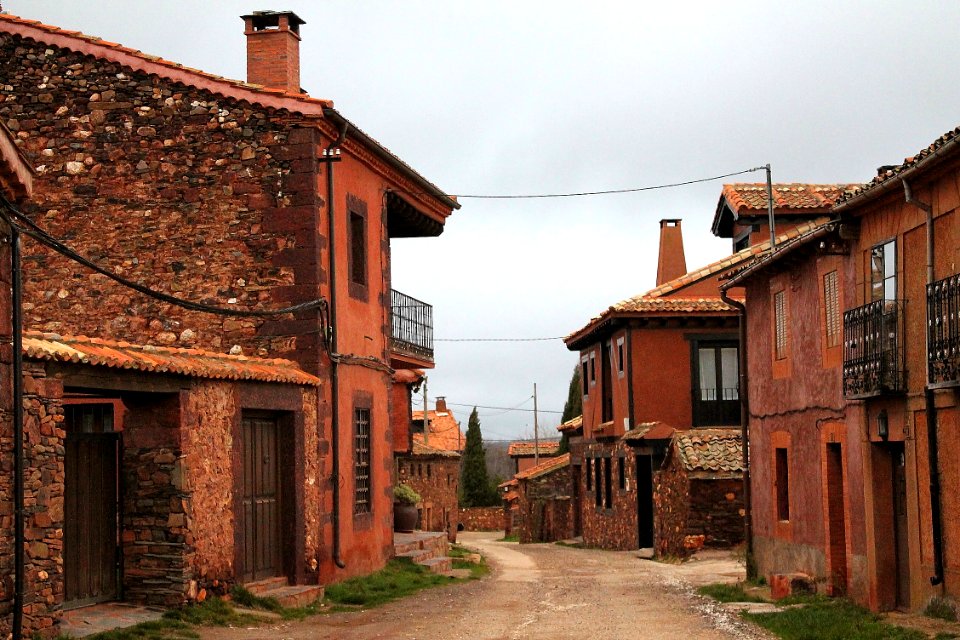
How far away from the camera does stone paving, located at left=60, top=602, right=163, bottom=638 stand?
12125 mm

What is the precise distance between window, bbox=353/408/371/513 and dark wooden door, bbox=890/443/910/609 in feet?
27.2

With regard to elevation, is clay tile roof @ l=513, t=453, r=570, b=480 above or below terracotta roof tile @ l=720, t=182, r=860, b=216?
below

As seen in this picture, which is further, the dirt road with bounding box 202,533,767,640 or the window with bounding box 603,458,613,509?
the window with bounding box 603,458,613,509

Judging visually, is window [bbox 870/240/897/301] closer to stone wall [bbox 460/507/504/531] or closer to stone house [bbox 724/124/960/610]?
stone house [bbox 724/124/960/610]

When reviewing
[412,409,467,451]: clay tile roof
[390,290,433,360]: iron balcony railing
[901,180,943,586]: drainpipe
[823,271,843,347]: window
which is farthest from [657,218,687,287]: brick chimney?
[412,409,467,451]: clay tile roof

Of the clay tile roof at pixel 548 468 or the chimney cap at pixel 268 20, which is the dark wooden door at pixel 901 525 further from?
the clay tile roof at pixel 548 468

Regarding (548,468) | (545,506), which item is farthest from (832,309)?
(548,468)

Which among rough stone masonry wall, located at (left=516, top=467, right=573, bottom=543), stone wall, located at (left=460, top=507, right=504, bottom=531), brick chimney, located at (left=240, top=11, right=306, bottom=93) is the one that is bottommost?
stone wall, located at (left=460, top=507, right=504, bottom=531)

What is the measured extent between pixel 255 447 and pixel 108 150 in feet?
18.3

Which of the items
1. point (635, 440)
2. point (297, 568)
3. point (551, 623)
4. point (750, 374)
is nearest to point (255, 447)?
point (297, 568)

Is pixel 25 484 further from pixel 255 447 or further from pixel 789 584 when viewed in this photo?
pixel 789 584

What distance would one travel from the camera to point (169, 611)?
13.7m

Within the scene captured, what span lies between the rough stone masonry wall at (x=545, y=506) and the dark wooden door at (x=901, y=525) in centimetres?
3018

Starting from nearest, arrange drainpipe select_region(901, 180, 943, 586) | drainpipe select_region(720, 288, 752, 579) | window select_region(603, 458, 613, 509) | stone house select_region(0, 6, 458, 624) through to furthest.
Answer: drainpipe select_region(901, 180, 943, 586) → stone house select_region(0, 6, 458, 624) → drainpipe select_region(720, 288, 752, 579) → window select_region(603, 458, 613, 509)
